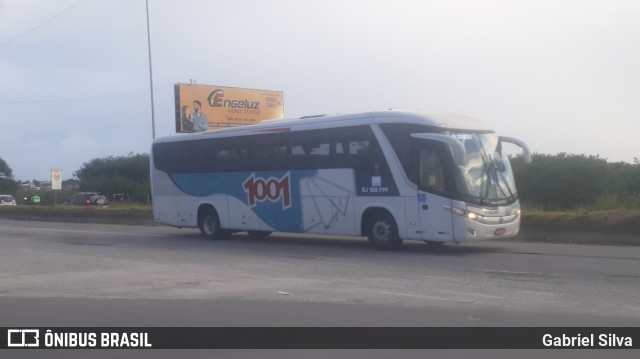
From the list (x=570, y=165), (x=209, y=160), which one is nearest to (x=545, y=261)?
(x=209, y=160)

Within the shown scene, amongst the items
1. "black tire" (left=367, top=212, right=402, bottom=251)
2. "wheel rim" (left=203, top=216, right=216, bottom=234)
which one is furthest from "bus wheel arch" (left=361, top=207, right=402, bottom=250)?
"wheel rim" (left=203, top=216, right=216, bottom=234)

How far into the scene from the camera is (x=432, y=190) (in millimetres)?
18375

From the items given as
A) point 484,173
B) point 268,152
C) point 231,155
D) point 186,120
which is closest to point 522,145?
point 484,173

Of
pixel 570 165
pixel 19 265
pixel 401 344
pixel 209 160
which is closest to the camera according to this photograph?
pixel 401 344

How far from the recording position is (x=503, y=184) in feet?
61.4

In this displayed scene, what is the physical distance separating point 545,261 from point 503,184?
2.60 m

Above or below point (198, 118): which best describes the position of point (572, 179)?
below

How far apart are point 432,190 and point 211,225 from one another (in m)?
9.06

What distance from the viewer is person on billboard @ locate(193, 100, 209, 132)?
47.8 metres

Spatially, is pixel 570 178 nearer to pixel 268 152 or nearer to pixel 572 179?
pixel 572 179

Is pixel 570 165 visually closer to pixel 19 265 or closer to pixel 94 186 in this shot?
pixel 19 265

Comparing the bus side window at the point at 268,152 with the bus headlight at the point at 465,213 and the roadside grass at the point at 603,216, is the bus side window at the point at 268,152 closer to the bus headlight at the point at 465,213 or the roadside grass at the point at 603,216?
the bus headlight at the point at 465,213

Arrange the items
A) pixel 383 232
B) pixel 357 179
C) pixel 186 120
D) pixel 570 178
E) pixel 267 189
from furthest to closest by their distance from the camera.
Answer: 1. pixel 186 120
2. pixel 570 178
3. pixel 267 189
4. pixel 357 179
5. pixel 383 232

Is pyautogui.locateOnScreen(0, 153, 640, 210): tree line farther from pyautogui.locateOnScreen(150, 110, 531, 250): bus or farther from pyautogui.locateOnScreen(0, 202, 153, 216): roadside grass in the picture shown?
pyautogui.locateOnScreen(0, 202, 153, 216): roadside grass
